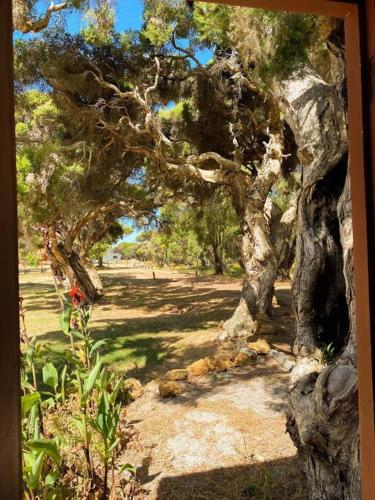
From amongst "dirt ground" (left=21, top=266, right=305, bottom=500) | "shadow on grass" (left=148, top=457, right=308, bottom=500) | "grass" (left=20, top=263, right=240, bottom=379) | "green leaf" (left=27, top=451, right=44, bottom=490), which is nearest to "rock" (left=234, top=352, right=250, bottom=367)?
"dirt ground" (left=21, top=266, right=305, bottom=500)

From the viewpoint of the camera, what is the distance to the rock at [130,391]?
5.29 meters

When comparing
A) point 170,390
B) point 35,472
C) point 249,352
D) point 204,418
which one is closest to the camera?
point 35,472

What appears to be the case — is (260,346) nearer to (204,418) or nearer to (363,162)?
(204,418)

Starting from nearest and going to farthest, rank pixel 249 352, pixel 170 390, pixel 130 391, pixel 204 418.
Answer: pixel 204 418, pixel 170 390, pixel 130 391, pixel 249 352

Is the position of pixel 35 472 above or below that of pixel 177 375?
above

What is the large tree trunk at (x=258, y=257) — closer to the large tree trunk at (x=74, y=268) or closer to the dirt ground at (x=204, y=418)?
the dirt ground at (x=204, y=418)

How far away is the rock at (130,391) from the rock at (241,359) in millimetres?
1617

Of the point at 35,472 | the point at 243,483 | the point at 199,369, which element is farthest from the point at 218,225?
the point at 35,472

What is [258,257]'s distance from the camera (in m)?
8.14

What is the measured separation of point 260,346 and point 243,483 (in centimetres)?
395

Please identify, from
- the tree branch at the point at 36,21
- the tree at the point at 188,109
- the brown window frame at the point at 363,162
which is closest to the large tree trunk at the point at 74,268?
the tree at the point at 188,109

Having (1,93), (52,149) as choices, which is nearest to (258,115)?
(52,149)

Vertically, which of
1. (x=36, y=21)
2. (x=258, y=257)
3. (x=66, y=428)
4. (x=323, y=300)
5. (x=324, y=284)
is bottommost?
(x=66, y=428)

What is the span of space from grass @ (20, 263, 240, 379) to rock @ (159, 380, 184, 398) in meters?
0.95
